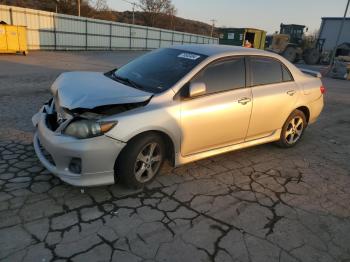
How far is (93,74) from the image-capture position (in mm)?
4539

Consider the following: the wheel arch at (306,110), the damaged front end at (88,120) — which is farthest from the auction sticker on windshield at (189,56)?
the wheel arch at (306,110)

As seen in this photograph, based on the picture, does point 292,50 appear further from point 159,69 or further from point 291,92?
point 159,69

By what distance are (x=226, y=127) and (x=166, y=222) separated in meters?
1.60

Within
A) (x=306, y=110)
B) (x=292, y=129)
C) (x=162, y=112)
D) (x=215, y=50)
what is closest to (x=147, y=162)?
(x=162, y=112)

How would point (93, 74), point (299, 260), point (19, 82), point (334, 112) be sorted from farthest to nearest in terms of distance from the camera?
point (19, 82)
point (334, 112)
point (93, 74)
point (299, 260)

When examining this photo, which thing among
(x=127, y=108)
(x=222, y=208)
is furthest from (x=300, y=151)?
(x=127, y=108)

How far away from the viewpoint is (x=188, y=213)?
3297 millimetres

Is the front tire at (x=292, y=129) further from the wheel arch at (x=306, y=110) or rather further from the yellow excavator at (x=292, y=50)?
the yellow excavator at (x=292, y=50)

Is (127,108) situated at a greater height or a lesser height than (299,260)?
greater

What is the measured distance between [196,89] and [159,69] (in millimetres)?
775

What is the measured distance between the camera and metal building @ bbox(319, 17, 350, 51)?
111 ft

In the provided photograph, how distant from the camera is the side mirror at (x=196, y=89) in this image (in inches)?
145

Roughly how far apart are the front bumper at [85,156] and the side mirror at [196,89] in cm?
102

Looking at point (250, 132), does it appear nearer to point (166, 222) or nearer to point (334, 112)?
point (166, 222)
